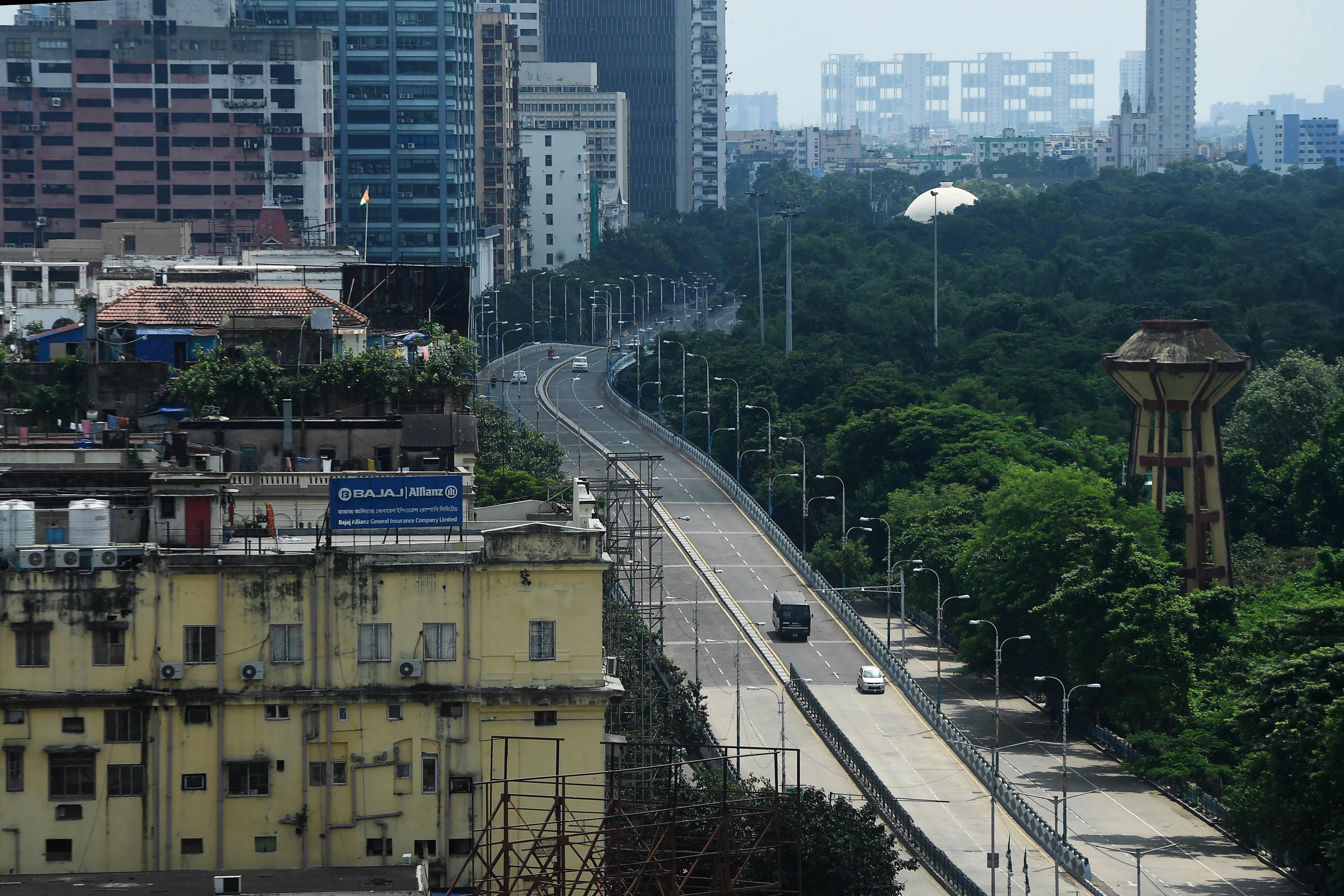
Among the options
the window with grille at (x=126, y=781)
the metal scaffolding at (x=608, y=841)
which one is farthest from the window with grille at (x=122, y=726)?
the metal scaffolding at (x=608, y=841)

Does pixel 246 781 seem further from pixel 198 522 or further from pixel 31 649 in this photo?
pixel 198 522

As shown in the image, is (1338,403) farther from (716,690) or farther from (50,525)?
(50,525)

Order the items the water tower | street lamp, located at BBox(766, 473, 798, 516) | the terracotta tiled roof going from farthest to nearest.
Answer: street lamp, located at BBox(766, 473, 798, 516), the water tower, the terracotta tiled roof

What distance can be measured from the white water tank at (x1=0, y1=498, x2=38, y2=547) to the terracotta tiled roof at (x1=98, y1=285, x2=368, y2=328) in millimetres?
35929

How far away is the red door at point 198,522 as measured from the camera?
49312mm

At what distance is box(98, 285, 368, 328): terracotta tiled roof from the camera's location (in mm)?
83438

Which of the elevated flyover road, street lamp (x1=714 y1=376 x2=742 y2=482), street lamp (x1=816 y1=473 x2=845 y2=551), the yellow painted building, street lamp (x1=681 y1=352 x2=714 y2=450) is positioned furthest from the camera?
street lamp (x1=681 y1=352 x2=714 y2=450)

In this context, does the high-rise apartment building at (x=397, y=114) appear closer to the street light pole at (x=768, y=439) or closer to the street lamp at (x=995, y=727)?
the street light pole at (x=768, y=439)

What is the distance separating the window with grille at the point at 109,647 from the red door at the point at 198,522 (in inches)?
125

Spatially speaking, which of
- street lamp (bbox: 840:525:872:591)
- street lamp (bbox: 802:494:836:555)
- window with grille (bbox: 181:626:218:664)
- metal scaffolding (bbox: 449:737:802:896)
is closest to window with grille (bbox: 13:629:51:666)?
window with grille (bbox: 181:626:218:664)

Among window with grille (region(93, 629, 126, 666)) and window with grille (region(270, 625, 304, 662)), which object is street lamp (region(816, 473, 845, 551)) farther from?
window with grille (region(93, 629, 126, 666))

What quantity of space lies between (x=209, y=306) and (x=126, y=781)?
41.1 m

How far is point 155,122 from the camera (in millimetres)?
181500

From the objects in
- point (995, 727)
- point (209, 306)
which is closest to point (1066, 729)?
point (995, 727)
